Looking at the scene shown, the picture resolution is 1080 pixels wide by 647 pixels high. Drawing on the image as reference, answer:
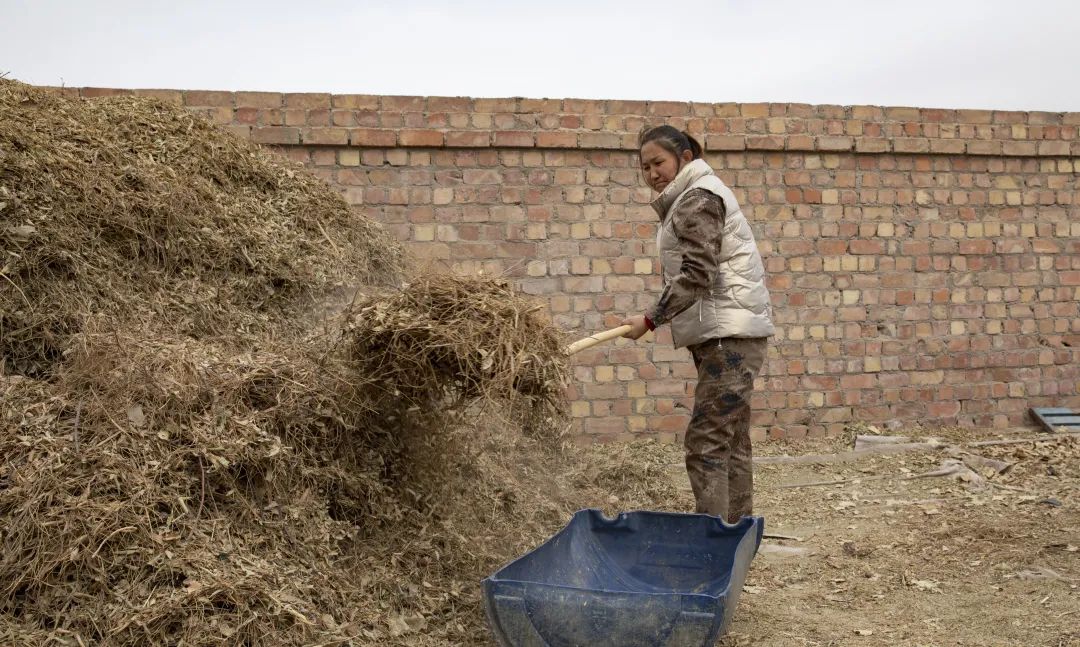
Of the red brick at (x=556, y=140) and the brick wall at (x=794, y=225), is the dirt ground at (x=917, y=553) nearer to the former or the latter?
the brick wall at (x=794, y=225)

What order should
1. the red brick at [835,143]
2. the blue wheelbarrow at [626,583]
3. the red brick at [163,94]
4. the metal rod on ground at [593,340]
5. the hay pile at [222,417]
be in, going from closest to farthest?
1. the blue wheelbarrow at [626,583]
2. the hay pile at [222,417]
3. the metal rod on ground at [593,340]
4. the red brick at [163,94]
5. the red brick at [835,143]

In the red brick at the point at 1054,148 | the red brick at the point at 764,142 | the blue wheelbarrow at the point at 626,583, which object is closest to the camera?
the blue wheelbarrow at the point at 626,583

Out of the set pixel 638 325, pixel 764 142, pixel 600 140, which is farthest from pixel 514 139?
pixel 638 325

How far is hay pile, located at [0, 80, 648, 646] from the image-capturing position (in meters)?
3.15

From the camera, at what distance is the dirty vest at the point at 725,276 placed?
161 inches

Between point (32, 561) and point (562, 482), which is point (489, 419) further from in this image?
point (32, 561)

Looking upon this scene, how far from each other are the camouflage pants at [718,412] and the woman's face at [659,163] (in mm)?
706

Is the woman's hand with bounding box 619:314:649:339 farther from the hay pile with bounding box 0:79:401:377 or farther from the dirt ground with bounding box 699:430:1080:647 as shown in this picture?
the hay pile with bounding box 0:79:401:377

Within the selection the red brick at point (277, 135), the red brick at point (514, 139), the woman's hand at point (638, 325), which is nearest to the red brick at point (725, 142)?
the red brick at point (514, 139)

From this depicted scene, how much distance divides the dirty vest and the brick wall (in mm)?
2589

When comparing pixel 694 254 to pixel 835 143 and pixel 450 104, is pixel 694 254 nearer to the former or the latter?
pixel 450 104

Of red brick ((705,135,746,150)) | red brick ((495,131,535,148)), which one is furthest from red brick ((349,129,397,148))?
red brick ((705,135,746,150))

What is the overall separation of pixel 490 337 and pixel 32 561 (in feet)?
5.13

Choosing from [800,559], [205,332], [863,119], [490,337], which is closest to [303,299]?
[205,332]
